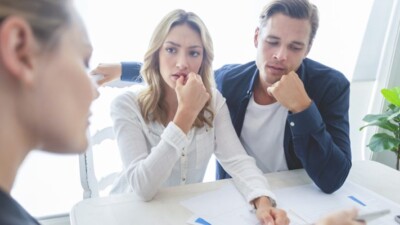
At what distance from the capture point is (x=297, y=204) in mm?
992

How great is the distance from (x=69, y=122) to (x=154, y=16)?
134 centimetres

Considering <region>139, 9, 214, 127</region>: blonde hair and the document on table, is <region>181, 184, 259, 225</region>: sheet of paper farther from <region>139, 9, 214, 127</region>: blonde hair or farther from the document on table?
<region>139, 9, 214, 127</region>: blonde hair

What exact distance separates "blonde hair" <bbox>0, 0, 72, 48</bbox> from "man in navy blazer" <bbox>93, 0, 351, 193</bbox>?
83 centimetres

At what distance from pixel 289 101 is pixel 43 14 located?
881 millimetres

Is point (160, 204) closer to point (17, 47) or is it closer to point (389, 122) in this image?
point (17, 47)

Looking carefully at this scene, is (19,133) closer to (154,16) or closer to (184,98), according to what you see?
(184,98)

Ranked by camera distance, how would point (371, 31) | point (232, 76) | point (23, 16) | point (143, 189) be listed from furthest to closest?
point (371, 31) → point (232, 76) → point (143, 189) → point (23, 16)

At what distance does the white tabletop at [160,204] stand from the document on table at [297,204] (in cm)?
4

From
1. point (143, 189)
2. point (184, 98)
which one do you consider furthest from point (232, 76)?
point (143, 189)

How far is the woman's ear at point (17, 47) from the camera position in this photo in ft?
1.12

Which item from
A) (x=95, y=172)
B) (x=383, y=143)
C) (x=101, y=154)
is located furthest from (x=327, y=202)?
(x=383, y=143)

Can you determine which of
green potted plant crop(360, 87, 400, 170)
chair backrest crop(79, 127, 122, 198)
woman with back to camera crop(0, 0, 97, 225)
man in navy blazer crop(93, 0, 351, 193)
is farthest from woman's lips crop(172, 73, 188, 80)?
green potted plant crop(360, 87, 400, 170)

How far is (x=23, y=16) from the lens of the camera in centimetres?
35

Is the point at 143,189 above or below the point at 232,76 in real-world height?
below
